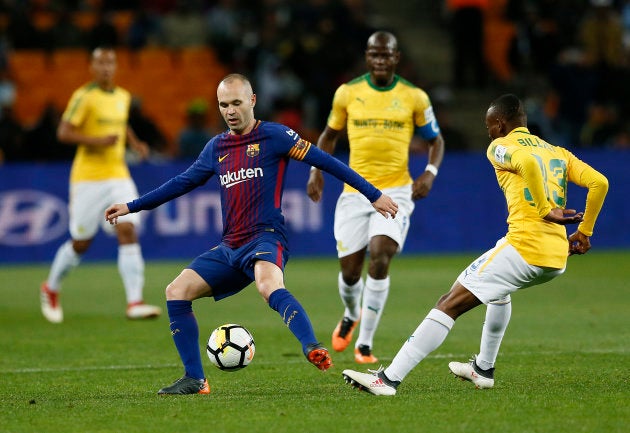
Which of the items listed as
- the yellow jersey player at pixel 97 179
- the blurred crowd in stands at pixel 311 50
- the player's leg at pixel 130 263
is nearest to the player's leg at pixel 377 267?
the player's leg at pixel 130 263

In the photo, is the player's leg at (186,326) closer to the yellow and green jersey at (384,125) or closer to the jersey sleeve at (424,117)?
the yellow and green jersey at (384,125)

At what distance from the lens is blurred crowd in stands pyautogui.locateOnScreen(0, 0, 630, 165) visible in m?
21.6

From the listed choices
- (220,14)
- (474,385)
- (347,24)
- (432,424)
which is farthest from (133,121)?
(432,424)

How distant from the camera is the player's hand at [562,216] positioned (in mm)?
6965

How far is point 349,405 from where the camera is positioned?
7.00 meters

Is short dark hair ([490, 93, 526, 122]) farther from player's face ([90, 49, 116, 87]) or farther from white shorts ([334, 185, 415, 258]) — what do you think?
player's face ([90, 49, 116, 87])

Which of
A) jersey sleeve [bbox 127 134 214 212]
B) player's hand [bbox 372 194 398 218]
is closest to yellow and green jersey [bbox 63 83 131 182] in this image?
jersey sleeve [bbox 127 134 214 212]

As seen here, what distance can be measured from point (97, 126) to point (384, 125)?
13.3 ft

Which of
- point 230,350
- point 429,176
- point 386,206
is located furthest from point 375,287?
point 230,350

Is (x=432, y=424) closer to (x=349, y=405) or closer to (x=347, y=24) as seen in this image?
(x=349, y=405)

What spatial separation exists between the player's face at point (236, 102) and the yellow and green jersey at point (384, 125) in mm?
2429

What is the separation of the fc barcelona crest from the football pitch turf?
1.55 meters

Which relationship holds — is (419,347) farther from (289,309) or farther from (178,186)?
(178,186)

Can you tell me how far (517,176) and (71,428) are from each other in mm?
3116
